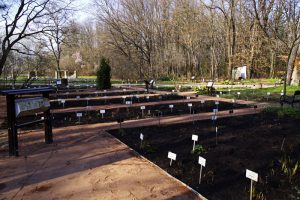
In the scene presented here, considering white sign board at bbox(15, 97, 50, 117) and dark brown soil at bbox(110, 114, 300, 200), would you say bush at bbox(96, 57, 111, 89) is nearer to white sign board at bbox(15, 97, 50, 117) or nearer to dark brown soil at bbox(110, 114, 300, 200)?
dark brown soil at bbox(110, 114, 300, 200)

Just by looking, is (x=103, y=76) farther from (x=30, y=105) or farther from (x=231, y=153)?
(x=231, y=153)

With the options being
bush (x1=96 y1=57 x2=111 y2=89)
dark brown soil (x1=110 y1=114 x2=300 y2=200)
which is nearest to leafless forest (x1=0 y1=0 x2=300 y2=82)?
bush (x1=96 y1=57 x2=111 y2=89)

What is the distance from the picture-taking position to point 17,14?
823 inches

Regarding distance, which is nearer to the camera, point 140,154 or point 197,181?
point 197,181

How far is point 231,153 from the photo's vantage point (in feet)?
21.8

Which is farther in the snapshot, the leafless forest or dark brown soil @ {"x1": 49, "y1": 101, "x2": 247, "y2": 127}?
the leafless forest

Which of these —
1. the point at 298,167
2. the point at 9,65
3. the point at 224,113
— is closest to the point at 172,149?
the point at 298,167

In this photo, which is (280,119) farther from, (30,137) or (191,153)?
(30,137)

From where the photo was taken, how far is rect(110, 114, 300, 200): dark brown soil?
16.3ft

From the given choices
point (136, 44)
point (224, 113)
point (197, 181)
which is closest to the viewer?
point (197, 181)

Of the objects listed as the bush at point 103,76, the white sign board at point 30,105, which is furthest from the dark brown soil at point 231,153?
the bush at point 103,76

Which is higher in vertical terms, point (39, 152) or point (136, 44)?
point (136, 44)

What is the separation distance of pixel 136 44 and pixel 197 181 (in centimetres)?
3510

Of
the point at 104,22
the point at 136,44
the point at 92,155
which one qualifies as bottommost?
the point at 92,155
